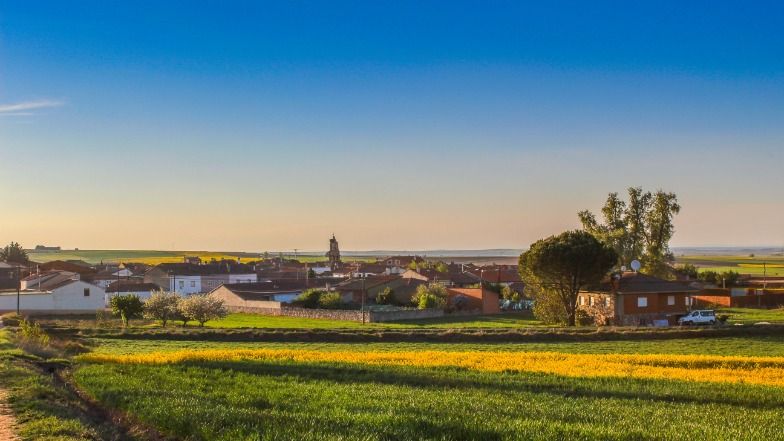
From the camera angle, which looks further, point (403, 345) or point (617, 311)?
point (617, 311)

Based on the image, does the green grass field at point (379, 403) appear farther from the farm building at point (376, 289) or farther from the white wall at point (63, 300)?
the farm building at point (376, 289)

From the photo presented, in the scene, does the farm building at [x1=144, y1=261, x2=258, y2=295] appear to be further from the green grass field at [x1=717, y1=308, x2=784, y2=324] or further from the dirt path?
the dirt path

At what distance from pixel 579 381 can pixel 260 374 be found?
393 inches

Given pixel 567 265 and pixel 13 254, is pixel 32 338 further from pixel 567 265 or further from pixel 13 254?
pixel 13 254

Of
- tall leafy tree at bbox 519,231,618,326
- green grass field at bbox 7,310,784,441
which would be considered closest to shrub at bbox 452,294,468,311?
tall leafy tree at bbox 519,231,618,326

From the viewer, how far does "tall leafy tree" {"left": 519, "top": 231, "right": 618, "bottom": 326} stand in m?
66.4

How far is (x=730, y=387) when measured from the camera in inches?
896

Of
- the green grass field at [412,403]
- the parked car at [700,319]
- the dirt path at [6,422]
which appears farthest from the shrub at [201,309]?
the dirt path at [6,422]

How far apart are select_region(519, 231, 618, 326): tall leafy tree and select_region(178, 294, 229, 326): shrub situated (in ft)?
89.9

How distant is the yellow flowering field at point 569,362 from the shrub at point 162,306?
125ft

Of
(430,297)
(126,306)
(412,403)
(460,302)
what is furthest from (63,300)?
(412,403)

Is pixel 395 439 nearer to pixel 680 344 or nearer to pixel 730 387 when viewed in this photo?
pixel 730 387

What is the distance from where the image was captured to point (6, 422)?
16562mm

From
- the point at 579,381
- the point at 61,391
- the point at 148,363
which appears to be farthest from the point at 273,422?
the point at 148,363
